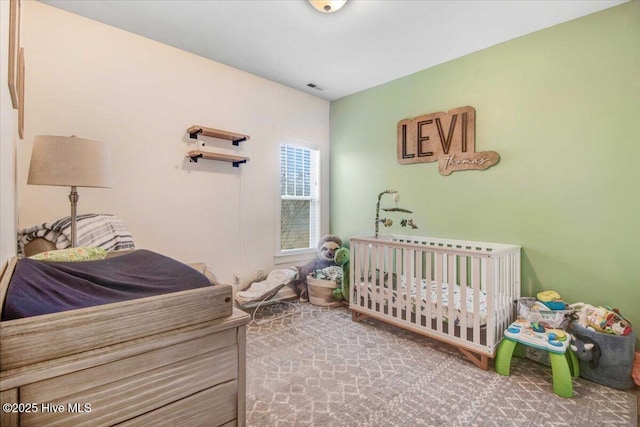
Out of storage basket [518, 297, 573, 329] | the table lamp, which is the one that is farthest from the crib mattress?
the table lamp

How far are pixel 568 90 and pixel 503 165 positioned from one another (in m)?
0.68

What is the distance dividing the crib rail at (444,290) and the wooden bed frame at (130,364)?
1781 mm

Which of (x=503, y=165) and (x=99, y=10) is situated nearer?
(x=99, y=10)

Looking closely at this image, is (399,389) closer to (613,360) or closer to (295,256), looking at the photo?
(613,360)

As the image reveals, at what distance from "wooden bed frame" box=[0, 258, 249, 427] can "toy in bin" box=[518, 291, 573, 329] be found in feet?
7.26

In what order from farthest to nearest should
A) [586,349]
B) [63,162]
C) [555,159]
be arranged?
[555,159] → [586,349] → [63,162]

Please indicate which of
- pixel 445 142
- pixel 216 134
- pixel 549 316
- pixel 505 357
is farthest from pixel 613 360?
pixel 216 134

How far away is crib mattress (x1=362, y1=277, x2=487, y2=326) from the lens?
2219mm

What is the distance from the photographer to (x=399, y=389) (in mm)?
1854

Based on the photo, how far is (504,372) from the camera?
2.03 metres

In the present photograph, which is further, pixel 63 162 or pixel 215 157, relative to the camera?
pixel 215 157

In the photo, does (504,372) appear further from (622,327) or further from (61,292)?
(61,292)

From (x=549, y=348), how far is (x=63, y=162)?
304 centimetres

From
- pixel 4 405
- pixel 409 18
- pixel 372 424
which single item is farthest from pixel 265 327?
pixel 409 18
